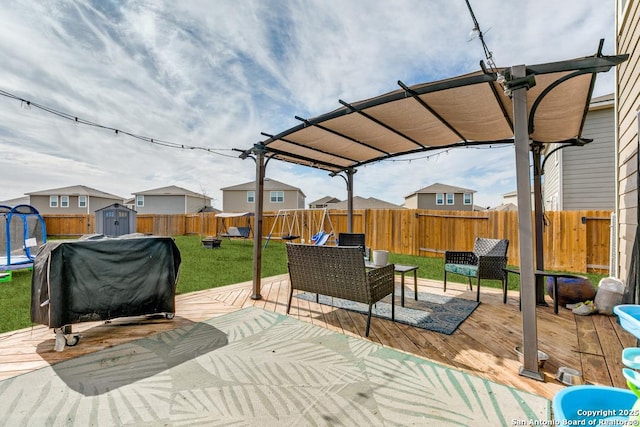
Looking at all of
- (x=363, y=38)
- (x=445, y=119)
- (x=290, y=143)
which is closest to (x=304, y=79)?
(x=363, y=38)

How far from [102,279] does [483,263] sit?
4.75 meters

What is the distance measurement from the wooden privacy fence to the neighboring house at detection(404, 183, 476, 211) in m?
12.6

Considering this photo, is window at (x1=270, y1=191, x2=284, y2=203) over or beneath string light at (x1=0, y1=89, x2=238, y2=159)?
beneath

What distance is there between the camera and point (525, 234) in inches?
88.9

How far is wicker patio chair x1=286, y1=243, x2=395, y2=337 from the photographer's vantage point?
3.10m

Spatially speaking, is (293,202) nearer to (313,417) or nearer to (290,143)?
(290,143)

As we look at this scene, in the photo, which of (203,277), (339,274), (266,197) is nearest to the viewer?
(339,274)

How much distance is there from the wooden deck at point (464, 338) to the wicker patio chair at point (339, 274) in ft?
1.20

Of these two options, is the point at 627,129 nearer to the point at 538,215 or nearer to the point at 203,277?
the point at 538,215

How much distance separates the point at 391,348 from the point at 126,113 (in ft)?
30.9

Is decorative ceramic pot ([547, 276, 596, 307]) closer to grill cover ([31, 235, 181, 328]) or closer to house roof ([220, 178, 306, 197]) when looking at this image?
grill cover ([31, 235, 181, 328])

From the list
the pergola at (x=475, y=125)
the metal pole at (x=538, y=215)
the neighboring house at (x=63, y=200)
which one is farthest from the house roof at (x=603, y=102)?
the neighboring house at (x=63, y=200)

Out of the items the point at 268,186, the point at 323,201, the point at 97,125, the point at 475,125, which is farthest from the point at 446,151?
the point at 323,201

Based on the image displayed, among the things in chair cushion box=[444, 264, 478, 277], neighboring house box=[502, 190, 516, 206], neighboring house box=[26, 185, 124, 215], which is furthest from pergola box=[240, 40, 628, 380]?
neighboring house box=[502, 190, 516, 206]
